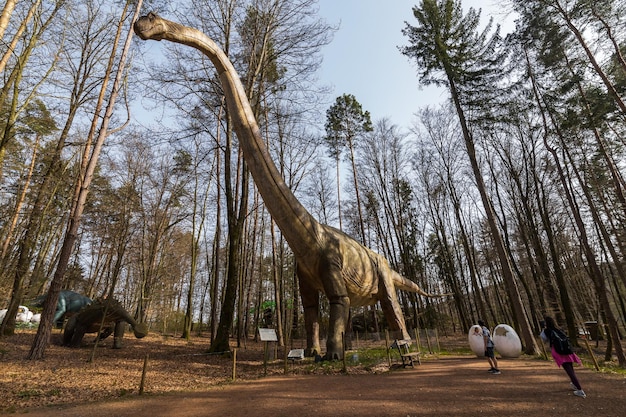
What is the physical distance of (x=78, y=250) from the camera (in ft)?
65.8

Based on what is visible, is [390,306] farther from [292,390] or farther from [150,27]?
[150,27]

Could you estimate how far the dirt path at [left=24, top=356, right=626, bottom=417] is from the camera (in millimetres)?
4391

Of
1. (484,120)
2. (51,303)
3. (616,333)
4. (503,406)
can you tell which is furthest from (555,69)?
(51,303)

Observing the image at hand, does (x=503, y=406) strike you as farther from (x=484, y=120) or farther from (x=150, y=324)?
(x=150, y=324)

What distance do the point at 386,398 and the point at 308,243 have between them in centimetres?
390

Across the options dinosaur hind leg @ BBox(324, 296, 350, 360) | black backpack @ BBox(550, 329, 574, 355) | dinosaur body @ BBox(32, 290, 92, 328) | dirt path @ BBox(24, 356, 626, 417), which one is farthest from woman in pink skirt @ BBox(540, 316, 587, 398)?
dinosaur body @ BBox(32, 290, 92, 328)

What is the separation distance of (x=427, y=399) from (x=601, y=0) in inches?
448

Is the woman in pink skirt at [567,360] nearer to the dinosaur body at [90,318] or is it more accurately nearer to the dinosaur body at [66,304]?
the dinosaur body at [90,318]

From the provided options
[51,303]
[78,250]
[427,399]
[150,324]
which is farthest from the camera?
[150,324]

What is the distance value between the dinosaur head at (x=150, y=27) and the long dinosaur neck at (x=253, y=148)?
17 mm

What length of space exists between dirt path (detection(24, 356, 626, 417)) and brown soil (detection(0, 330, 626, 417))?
1cm

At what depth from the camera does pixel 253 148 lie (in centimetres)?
703

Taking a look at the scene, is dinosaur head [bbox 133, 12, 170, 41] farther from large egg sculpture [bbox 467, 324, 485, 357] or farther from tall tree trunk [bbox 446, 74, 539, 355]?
large egg sculpture [bbox 467, 324, 485, 357]

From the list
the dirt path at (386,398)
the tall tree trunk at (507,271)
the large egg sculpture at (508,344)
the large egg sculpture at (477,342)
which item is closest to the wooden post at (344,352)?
the dirt path at (386,398)
